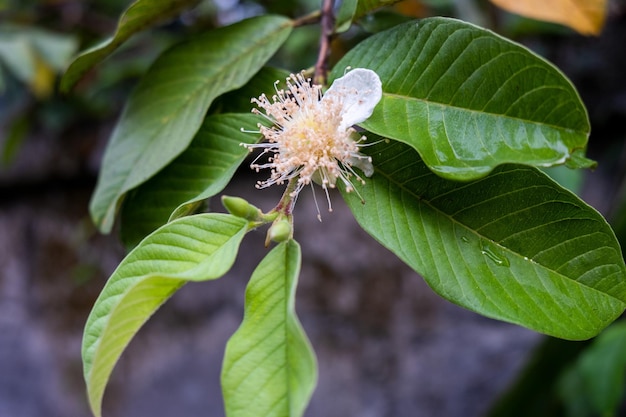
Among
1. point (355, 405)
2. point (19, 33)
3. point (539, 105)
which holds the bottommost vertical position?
→ point (355, 405)

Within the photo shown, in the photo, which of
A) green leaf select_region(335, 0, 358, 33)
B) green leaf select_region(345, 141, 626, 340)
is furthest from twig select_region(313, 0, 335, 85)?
green leaf select_region(345, 141, 626, 340)

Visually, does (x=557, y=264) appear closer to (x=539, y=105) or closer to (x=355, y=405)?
(x=539, y=105)

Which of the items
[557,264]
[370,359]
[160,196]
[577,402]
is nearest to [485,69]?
[557,264]

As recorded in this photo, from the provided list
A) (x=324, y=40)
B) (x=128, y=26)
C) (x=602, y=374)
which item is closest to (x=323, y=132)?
(x=324, y=40)

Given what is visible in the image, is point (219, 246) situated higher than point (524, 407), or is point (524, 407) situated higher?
point (219, 246)

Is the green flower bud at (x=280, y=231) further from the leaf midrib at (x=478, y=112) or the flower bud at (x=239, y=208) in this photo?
the leaf midrib at (x=478, y=112)

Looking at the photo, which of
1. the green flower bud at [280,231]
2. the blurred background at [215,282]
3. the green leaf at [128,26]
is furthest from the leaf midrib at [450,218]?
the blurred background at [215,282]

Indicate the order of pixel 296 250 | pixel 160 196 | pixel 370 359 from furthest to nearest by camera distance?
pixel 370 359, pixel 160 196, pixel 296 250
